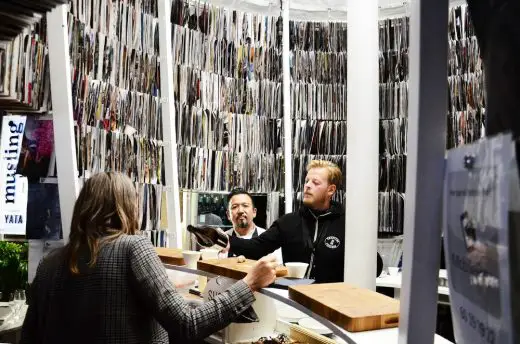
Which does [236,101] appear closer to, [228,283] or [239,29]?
[239,29]

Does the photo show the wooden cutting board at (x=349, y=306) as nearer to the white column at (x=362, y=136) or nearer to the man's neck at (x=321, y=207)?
the white column at (x=362, y=136)

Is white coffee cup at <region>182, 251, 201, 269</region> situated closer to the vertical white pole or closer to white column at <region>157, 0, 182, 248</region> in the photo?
white column at <region>157, 0, 182, 248</region>

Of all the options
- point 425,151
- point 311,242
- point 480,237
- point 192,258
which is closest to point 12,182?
point 192,258

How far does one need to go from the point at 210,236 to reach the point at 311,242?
133 cm

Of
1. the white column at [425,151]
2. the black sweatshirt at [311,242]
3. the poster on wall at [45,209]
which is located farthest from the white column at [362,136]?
the white column at [425,151]

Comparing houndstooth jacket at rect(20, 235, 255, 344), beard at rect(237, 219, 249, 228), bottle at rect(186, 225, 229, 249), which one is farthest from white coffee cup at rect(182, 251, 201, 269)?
beard at rect(237, 219, 249, 228)

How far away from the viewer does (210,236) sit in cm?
319

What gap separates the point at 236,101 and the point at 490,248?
6752mm

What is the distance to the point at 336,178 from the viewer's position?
4332 mm

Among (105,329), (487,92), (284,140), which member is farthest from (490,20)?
(284,140)

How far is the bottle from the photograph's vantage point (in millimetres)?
3131

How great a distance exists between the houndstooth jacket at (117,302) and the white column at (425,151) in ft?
4.90

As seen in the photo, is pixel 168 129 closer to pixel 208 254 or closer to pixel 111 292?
pixel 208 254

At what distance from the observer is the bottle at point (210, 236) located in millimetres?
3131
